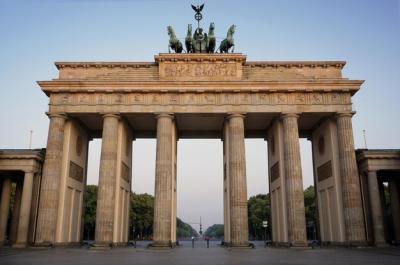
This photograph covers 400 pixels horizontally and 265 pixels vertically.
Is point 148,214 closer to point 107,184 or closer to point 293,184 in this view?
point 107,184

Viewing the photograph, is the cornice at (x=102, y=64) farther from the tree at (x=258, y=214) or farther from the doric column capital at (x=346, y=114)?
the tree at (x=258, y=214)

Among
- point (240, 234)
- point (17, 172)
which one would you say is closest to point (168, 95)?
point (240, 234)

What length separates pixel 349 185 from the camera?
31.9 meters

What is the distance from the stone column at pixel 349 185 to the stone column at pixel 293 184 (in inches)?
142

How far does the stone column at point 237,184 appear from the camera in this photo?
31125 mm

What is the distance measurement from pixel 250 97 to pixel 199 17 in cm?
1093

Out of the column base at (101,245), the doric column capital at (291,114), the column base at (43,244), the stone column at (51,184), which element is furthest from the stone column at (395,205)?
the stone column at (51,184)

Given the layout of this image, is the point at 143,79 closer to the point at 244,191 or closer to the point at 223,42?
the point at 223,42

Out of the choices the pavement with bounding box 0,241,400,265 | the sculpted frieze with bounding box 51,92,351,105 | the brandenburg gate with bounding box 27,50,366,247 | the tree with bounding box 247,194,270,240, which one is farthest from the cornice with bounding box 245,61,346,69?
the tree with bounding box 247,194,270,240

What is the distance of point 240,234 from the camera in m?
31.0

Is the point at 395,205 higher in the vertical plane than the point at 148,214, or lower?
lower

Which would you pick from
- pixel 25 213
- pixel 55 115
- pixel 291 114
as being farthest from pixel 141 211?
pixel 291 114

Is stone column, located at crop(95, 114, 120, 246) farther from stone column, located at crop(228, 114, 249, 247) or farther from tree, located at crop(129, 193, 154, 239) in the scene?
tree, located at crop(129, 193, 154, 239)

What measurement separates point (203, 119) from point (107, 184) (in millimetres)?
11128
